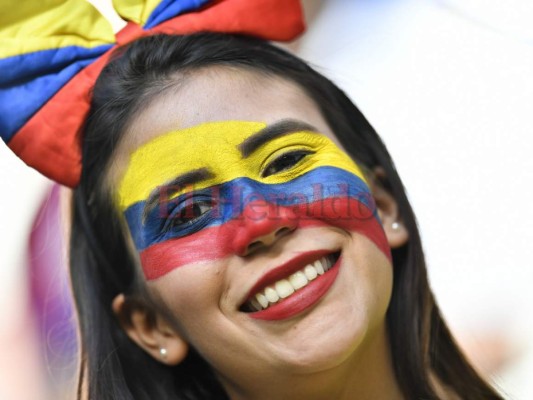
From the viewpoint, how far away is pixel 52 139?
140cm

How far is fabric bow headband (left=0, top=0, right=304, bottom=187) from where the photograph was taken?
4.58 feet

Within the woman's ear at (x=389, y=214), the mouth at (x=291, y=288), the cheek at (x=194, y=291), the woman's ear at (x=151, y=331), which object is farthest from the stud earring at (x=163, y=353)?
the woman's ear at (x=389, y=214)

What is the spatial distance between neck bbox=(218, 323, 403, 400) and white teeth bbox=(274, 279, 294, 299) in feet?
0.42

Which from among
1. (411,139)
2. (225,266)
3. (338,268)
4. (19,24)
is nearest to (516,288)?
(411,139)

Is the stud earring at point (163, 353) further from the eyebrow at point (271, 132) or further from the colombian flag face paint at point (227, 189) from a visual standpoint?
the eyebrow at point (271, 132)

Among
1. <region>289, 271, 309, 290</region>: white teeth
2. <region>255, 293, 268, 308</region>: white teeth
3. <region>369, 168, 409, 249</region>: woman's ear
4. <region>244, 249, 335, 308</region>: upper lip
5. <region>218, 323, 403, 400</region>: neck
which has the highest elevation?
<region>244, 249, 335, 308</region>: upper lip

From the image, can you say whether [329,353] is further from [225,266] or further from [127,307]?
[127,307]

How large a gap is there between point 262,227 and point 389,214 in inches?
13.9

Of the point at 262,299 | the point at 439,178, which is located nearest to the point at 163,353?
the point at 262,299

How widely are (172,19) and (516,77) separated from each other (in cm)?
81

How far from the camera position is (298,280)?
1237 mm

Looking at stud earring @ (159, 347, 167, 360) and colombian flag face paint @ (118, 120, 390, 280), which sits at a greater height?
colombian flag face paint @ (118, 120, 390, 280)

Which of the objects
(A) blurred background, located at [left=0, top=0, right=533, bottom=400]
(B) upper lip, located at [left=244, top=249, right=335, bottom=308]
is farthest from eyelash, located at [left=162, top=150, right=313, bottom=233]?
(A) blurred background, located at [left=0, top=0, right=533, bottom=400]

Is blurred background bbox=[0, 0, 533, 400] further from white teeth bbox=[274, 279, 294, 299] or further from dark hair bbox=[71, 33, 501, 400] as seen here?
white teeth bbox=[274, 279, 294, 299]
